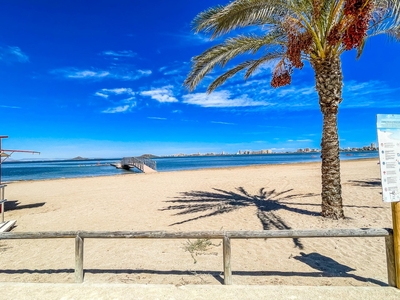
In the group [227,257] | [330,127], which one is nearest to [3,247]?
[227,257]

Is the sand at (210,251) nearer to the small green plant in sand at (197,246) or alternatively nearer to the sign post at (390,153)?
the small green plant in sand at (197,246)

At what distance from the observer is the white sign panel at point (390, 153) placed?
9.57ft

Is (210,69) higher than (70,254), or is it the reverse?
(210,69)

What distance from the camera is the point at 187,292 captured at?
317cm

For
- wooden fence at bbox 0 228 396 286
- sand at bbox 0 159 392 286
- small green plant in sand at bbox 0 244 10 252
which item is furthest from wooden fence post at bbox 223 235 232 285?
small green plant in sand at bbox 0 244 10 252

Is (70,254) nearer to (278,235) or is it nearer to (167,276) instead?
(167,276)

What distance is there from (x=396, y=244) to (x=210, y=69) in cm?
605

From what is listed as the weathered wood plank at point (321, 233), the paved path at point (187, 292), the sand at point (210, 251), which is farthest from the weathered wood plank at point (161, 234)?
the sand at point (210, 251)

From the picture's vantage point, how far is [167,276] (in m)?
3.89

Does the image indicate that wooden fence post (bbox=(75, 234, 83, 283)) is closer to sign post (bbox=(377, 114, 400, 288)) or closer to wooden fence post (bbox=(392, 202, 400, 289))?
sign post (bbox=(377, 114, 400, 288))

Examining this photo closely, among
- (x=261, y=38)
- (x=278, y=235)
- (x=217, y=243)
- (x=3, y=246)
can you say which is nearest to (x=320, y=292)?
(x=278, y=235)

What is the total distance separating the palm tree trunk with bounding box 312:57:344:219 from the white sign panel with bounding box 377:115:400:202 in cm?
336

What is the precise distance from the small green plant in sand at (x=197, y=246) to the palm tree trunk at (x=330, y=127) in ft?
10.5

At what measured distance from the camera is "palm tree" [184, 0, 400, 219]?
5246 millimetres
